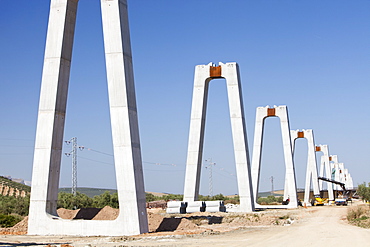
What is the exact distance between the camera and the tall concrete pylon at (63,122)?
60.7ft

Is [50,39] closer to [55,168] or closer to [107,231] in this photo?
[55,168]

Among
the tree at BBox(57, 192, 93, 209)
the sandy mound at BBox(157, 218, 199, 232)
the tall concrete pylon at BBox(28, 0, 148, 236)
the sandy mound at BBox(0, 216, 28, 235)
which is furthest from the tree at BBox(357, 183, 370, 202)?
the sandy mound at BBox(0, 216, 28, 235)

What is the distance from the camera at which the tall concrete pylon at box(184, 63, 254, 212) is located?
35906mm

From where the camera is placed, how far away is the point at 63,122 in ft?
67.1

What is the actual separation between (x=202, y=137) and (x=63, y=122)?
1696cm

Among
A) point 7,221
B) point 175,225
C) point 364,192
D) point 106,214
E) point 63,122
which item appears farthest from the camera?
point 364,192

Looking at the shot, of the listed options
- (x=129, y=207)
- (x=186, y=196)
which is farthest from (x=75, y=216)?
(x=186, y=196)

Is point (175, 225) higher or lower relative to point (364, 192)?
lower

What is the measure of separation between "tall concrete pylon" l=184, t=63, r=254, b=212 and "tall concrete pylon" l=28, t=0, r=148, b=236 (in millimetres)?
16366

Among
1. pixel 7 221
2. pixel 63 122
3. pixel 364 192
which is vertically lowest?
pixel 7 221

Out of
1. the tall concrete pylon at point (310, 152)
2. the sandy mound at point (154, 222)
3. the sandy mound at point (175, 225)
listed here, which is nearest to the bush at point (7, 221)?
the sandy mound at point (154, 222)

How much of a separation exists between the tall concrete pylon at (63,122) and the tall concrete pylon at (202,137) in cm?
1637

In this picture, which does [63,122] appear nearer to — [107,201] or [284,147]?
[107,201]

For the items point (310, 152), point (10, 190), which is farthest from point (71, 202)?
point (310, 152)
